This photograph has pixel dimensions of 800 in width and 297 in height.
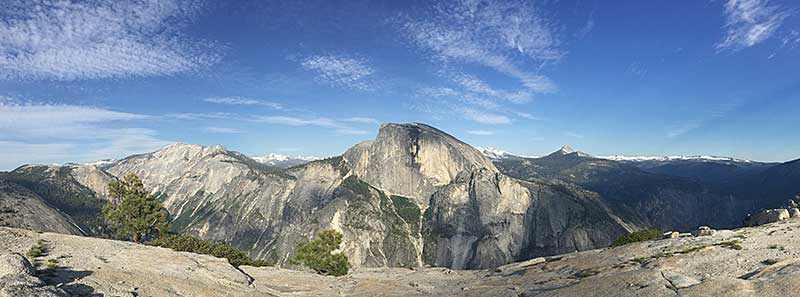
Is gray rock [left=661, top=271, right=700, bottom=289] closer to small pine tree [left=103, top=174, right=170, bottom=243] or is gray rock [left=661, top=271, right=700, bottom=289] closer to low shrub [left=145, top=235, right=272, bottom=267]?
low shrub [left=145, top=235, right=272, bottom=267]

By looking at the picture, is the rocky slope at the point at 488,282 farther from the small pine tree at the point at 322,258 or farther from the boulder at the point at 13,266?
the small pine tree at the point at 322,258

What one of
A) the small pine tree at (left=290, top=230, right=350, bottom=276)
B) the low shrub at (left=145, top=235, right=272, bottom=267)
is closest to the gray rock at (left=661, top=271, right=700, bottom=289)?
the small pine tree at (left=290, top=230, right=350, bottom=276)

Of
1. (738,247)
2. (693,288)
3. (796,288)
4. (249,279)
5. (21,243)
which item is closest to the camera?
(796,288)

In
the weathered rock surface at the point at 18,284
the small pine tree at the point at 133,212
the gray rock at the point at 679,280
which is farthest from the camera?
the small pine tree at the point at 133,212

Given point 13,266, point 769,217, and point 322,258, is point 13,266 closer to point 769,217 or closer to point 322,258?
point 322,258

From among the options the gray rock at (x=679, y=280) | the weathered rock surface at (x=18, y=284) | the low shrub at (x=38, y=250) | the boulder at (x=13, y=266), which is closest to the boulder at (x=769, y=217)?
the gray rock at (x=679, y=280)

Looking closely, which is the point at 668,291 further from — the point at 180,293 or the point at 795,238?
the point at 180,293

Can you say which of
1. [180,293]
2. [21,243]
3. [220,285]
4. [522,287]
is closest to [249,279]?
[220,285]
